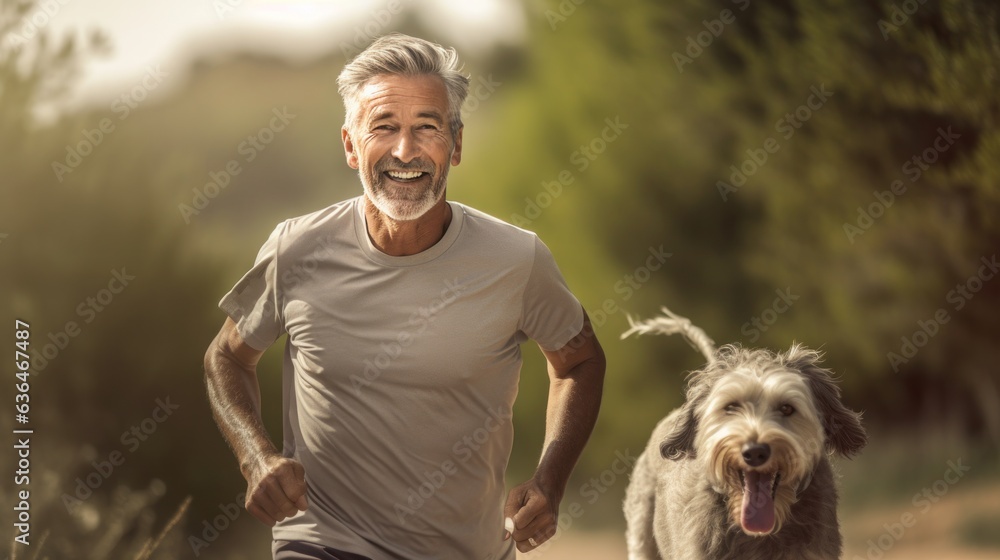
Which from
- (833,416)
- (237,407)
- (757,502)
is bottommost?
(237,407)

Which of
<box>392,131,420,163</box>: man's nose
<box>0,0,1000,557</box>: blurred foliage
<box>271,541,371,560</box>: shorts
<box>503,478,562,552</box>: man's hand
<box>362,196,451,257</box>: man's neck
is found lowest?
<box>0,0,1000,557</box>: blurred foliage

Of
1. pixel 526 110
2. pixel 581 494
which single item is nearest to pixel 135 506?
pixel 581 494

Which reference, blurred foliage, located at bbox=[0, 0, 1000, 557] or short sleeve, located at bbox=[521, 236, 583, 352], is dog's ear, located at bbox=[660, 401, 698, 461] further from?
blurred foliage, located at bbox=[0, 0, 1000, 557]

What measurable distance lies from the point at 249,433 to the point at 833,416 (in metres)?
2.23

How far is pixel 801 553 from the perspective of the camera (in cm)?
421

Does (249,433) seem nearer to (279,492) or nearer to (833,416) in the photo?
(279,492)

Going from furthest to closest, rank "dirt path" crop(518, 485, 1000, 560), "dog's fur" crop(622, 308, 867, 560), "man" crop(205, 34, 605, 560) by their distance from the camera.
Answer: "dirt path" crop(518, 485, 1000, 560), "man" crop(205, 34, 605, 560), "dog's fur" crop(622, 308, 867, 560)

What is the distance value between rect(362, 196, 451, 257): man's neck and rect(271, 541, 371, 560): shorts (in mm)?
1134

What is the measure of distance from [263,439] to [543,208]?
11.4 m

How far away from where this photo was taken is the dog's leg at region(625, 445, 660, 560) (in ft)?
18.1

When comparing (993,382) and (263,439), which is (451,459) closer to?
(263,439)

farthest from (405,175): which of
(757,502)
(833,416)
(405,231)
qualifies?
(833,416)

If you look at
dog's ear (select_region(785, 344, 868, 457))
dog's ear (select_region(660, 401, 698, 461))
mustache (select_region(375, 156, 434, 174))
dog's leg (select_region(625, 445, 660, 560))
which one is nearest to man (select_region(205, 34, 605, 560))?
mustache (select_region(375, 156, 434, 174))

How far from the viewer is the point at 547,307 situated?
14.5ft
